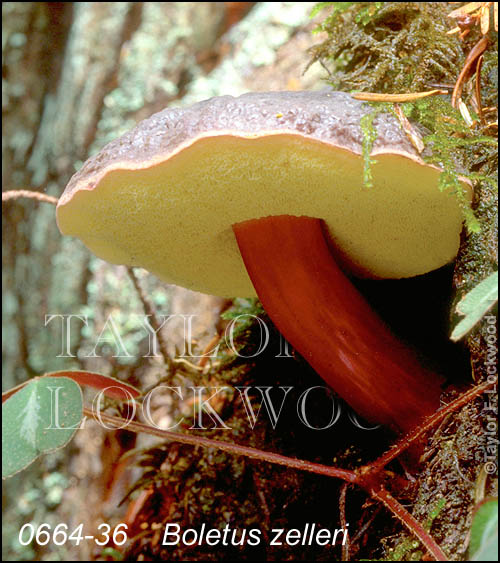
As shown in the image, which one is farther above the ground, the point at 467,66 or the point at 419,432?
the point at 467,66

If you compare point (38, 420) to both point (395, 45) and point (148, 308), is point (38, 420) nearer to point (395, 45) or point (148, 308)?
point (148, 308)

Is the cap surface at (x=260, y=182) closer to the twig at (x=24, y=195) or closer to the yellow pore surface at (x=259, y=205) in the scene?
the yellow pore surface at (x=259, y=205)

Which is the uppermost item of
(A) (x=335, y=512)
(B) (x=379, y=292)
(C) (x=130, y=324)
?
(B) (x=379, y=292)

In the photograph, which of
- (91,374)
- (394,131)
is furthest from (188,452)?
(394,131)

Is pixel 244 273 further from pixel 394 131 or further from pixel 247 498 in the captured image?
pixel 394 131

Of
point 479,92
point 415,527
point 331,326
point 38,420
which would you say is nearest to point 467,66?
point 479,92

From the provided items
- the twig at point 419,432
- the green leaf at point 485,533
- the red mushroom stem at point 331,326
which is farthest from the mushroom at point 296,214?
the green leaf at point 485,533
